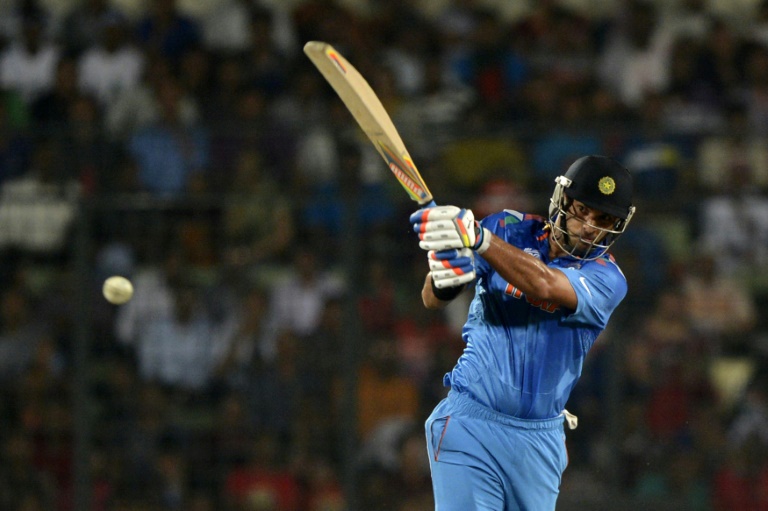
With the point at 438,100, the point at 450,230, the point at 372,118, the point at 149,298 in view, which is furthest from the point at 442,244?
the point at 438,100

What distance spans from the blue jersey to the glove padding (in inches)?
18.6

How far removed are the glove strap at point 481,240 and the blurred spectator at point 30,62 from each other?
7.80 metres

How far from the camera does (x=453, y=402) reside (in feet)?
17.3

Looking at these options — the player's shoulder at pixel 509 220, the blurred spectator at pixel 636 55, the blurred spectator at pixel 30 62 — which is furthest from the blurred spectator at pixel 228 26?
the player's shoulder at pixel 509 220

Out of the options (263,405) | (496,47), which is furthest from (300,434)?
(496,47)

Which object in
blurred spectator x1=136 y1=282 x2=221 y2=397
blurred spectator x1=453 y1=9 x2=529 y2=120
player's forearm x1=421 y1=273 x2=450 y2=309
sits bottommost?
blurred spectator x1=136 y1=282 x2=221 y2=397

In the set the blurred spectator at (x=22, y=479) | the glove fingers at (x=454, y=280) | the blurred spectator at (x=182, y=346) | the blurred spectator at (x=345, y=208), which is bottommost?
the blurred spectator at (x=22, y=479)

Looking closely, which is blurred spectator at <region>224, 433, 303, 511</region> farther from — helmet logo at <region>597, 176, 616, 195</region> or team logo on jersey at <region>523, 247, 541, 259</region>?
helmet logo at <region>597, 176, 616, 195</region>

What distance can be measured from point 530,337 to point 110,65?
7619 mm

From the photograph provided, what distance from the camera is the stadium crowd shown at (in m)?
8.85

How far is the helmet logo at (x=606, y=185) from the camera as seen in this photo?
5.11 m

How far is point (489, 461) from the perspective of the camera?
16.7 feet

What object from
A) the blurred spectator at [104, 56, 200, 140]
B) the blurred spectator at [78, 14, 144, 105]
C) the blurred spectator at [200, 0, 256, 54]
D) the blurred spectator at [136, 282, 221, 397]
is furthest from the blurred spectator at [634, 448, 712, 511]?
the blurred spectator at [78, 14, 144, 105]

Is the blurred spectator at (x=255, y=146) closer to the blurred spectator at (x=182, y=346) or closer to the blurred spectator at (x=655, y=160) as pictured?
the blurred spectator at (x=182, y=346)
